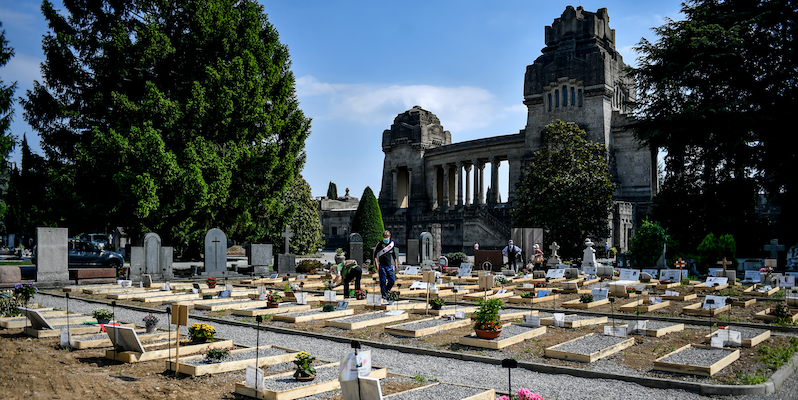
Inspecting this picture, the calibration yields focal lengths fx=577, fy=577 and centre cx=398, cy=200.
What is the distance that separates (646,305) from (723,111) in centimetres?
2080

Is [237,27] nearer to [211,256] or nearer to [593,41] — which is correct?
[211,256]

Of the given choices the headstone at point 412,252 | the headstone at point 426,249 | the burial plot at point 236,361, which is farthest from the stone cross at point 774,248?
the burial plot at point 236,361

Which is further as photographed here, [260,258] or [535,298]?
[260,258]

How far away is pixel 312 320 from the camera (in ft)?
45.6

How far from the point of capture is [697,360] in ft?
29.7

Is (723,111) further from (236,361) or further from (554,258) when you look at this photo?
(236,361)

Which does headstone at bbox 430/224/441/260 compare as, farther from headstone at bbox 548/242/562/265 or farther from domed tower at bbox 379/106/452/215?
domed tower at bbox 379/106/452/215

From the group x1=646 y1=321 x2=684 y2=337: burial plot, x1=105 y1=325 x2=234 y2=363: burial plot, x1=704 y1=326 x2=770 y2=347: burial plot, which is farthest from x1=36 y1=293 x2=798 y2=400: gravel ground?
x1=646 y1=321 x2=684 y2=337: burial plot

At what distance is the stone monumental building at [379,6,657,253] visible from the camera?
50.3 metres

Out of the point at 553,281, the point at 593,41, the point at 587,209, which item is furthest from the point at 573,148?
the point at 593,41

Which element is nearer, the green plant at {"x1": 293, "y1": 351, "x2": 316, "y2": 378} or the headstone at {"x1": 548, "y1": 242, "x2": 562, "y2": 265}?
the green plant at {"x1": 293, "y1": 351, "x2": 316, "y2": 378}

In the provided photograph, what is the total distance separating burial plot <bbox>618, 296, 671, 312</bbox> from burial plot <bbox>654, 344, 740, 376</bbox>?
15.3ft

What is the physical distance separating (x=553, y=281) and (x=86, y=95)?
81.3 ft

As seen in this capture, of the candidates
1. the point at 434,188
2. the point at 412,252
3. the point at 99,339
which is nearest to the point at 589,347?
the point at 99,339
